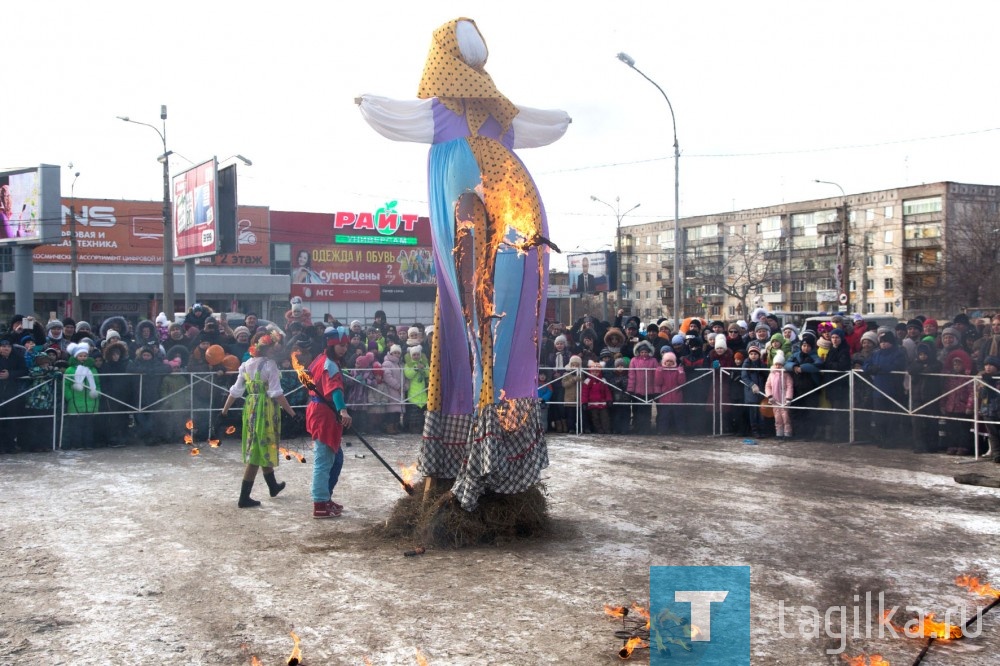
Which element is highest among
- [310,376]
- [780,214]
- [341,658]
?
[780,214]

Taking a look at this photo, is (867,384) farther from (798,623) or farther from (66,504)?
(66,504)

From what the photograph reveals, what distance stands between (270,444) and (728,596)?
15.4 ft

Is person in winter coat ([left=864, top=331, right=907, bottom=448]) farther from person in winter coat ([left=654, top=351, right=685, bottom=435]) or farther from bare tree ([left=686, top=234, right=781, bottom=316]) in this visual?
bare tree ([left=686, top=234, right=781, bottom=316])

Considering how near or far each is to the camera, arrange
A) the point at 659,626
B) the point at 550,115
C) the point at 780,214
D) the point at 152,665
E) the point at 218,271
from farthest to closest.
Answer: the point at 780,214 < the point at 218,271 < the point at 550,115 < the point at 659,626 < the point at 152,665

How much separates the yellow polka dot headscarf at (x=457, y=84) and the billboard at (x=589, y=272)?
26631 mm

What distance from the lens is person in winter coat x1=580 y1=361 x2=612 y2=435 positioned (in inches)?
547

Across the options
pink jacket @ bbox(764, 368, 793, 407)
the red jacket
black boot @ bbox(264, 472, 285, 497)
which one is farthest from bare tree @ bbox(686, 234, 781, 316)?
the red jacket

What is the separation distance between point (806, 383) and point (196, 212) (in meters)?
18.5

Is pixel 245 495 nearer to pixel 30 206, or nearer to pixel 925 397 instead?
pixel 925 397

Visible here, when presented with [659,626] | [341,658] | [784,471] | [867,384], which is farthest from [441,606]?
[867,384]

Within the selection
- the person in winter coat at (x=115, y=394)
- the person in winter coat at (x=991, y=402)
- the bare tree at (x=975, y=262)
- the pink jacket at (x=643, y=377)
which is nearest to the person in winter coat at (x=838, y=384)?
the person in winter coat at (x=991, y=402)

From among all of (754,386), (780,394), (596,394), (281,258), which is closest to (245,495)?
(596,394)

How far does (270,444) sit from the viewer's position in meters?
8.40

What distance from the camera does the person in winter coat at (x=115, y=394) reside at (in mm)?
12352
